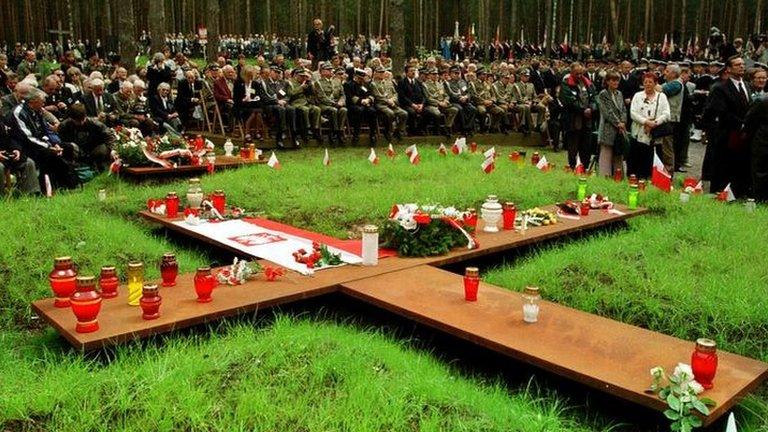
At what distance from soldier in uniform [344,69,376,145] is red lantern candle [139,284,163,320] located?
863 centimetres

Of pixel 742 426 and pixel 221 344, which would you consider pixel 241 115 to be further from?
pixel 742 426

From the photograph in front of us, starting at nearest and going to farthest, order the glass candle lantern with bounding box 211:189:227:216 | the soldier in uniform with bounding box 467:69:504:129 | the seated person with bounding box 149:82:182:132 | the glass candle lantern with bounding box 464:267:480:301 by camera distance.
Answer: the glass candle lantern with bounding box 464:267:480:301 → the glass candle lantern with bounding box 211:189:227:216 → the seated person with bounding box 149:82:182:132 → the soldier in uniform with bounding box 467:69:504:129

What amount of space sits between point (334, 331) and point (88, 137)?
6.15 metres

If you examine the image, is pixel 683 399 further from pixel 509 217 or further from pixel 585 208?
pixel 585 208

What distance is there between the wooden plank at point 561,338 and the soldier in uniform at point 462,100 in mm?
9398

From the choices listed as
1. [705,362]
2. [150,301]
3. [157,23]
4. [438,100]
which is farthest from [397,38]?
[705,362]

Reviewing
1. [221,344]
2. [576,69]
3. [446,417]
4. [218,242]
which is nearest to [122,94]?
[218,242]

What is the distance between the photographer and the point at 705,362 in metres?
2.80

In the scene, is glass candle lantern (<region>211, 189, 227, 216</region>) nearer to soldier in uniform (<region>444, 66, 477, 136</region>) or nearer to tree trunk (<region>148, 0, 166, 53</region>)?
soldier in uniform (<region>444, 66, 477, 136</region>)

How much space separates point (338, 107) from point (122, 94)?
3369 millimetres

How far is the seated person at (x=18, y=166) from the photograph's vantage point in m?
7.14

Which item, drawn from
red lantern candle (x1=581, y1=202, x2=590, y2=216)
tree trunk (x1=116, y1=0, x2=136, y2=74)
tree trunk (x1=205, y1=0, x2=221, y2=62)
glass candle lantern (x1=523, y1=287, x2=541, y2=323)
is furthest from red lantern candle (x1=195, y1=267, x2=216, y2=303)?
tree trunk (x1=205, y1=0, x2=221, y2=62)

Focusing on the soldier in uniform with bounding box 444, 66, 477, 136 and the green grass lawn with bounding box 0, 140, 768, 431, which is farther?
the soldier in uniform with bounding box 444, 66, 477, 136

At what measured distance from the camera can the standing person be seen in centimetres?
937
